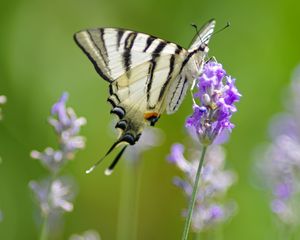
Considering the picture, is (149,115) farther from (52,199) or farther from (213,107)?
(52,199)

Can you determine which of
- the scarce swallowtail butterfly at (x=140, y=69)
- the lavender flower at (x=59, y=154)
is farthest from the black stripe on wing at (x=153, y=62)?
the lavender flower at (x=59, y=154)

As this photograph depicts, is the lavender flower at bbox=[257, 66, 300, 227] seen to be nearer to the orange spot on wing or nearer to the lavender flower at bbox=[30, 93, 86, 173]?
the orange spot on wing

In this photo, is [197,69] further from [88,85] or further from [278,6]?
[278,6]

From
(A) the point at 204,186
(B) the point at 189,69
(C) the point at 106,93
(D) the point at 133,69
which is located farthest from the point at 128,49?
(C) the point at 106,93

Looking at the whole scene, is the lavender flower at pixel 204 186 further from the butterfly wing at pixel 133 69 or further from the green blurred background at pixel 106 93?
the green blurred background at pixel 106 93

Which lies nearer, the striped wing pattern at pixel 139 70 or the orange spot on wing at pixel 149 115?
the striped wing pattern at pixel 139 70

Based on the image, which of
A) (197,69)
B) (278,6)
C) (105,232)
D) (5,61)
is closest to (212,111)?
(197,69)

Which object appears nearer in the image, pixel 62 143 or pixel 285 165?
pixel 62 143
